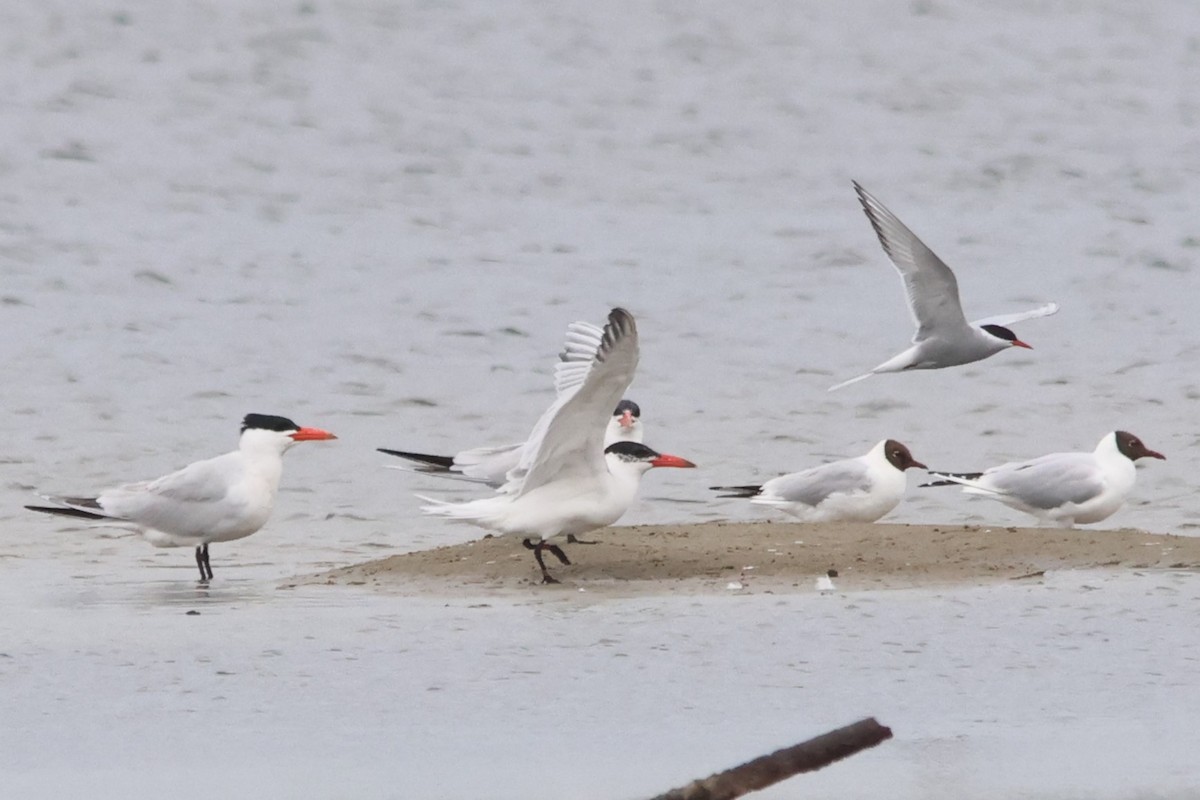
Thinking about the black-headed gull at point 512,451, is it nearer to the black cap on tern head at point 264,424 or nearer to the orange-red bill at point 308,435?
the orange-red bill at point 308,435

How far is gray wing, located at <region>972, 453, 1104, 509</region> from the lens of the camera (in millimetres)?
10570

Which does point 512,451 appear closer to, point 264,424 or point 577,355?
point 264,424

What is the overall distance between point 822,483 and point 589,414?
2041 millimetres

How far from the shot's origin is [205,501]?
9781 millimetres

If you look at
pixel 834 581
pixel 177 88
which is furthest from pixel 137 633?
pixel 177 88

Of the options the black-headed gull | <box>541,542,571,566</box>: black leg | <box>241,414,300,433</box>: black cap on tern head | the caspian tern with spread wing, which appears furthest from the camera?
the caspian tern with spread wing

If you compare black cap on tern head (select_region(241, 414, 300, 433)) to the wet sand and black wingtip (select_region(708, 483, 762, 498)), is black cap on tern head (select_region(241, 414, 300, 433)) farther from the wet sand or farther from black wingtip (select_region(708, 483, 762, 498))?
black wingtip (select_region(708, 483, 762, 498))

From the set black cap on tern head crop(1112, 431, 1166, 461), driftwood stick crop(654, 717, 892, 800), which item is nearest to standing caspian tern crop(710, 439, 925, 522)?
black cap on tern head crop(1112, 431, 1166, 461)

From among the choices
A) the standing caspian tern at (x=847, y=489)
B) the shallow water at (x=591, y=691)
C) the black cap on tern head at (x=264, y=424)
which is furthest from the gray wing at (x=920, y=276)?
the shallow water at (x=591, y=691)

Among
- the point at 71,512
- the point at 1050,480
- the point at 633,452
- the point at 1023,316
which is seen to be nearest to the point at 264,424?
the point at 71,512

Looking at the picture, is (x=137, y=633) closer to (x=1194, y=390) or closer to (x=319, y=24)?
(x=1194, y=390)

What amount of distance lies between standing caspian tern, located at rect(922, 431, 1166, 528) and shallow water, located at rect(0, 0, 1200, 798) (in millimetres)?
464

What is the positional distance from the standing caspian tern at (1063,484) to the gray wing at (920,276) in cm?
151

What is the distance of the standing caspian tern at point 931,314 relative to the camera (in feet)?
39.7
